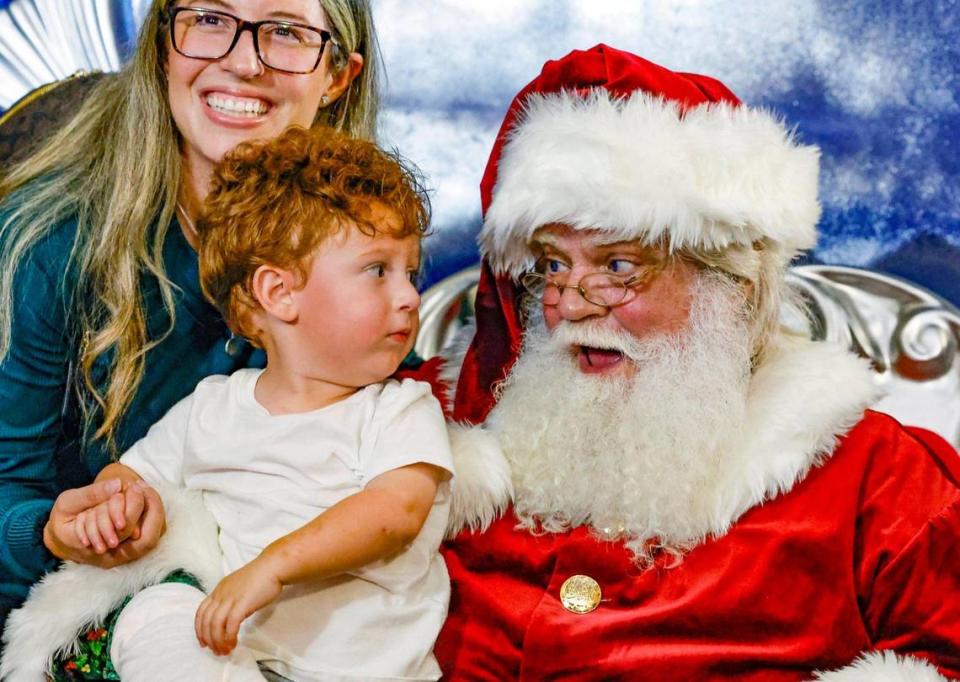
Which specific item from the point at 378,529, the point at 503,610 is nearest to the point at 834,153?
the point at 503,610

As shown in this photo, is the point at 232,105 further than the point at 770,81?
No

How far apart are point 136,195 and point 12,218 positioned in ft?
0.77

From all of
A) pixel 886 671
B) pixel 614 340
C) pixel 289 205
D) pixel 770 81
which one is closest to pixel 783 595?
pixel 886 671

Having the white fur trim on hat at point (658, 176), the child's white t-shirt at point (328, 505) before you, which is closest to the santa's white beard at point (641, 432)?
the white fur trim on hat at point (658, 176)

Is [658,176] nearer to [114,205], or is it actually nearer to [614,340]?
[614,340]

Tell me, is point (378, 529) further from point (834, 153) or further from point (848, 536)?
point (834, 153)

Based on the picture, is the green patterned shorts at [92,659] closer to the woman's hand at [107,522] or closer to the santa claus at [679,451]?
the woman's hand at [107,522]

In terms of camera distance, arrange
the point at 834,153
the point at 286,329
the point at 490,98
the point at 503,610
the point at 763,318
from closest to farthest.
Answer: the point at 286,329
the point at 503,610
the point at 763,318
the point at 834,153
the point at 490,98

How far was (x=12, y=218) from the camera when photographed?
7.06 feet

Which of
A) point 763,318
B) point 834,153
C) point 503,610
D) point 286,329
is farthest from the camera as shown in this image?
point 834,153

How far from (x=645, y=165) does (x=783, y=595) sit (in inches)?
30.1

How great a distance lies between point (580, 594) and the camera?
1.92 m

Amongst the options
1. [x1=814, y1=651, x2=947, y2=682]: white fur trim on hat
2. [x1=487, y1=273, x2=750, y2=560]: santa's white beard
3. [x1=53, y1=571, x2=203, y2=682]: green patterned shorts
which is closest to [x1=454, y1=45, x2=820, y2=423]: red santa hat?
[x1=487, y1=273, x2=750, y2=560]: santa's white beard

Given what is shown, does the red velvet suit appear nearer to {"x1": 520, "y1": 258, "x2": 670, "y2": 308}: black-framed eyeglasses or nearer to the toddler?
the toddler
